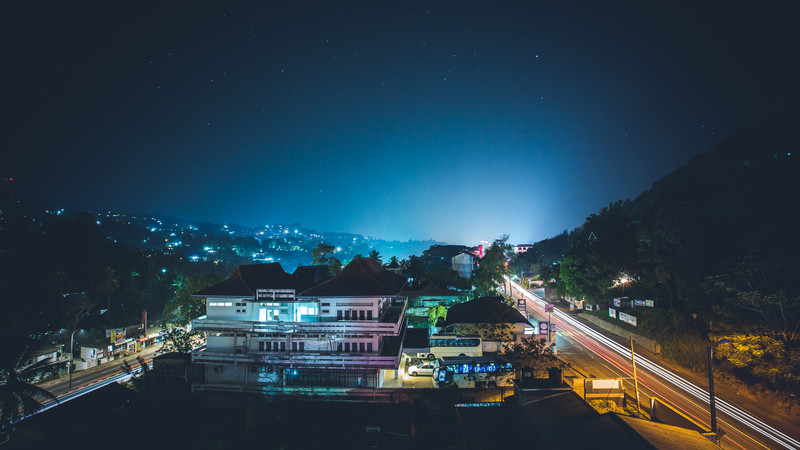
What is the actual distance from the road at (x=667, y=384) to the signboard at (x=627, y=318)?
2421 mm

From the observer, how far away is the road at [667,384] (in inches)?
746

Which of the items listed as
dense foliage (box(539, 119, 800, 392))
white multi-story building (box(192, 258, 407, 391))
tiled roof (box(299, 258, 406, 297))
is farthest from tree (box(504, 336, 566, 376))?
dense foliage (box(539, 119, 800, 392))

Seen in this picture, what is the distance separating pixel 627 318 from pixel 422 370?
87.0 ft

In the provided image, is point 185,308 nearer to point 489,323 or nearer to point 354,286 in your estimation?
point 354,286

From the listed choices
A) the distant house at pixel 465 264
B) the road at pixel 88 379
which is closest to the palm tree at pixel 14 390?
the road at pixel 88 379

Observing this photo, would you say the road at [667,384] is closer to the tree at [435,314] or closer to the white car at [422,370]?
the tree at [435,314]

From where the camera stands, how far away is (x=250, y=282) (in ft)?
95.5

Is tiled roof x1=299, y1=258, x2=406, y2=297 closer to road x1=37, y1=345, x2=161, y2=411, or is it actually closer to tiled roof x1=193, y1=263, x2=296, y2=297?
tiled roof x1=193, y1=263, x2=296, y2=297

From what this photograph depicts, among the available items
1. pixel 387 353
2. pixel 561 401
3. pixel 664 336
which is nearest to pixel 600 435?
pixel 561 401

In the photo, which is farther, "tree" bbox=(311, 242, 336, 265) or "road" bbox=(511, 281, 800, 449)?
"tree" bbox=(311, 242, 336, 265)

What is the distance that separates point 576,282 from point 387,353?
36.5 meters

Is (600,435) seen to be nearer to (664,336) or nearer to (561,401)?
(561,401)

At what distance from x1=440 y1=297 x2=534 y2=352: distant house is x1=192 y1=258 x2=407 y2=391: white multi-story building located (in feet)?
30.7

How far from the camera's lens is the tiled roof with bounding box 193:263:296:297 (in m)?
28.2
